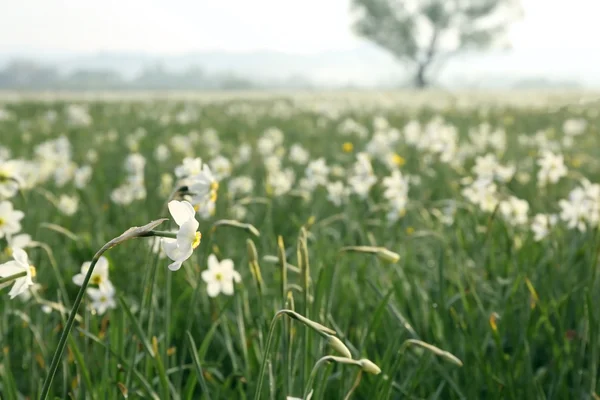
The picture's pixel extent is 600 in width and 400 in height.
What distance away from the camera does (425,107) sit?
46.4 ft

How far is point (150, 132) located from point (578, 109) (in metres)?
7.65

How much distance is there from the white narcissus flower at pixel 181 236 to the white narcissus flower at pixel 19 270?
25 cm

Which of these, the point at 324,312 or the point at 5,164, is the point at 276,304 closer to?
the point at 324,312

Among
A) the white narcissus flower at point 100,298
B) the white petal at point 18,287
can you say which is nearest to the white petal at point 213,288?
the white narcissus flower at point 100,298

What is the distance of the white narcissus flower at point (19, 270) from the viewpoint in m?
1.13

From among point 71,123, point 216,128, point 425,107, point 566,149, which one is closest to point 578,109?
point 425,107

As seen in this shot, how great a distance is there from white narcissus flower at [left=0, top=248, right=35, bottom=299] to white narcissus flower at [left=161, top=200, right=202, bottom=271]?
25 cm

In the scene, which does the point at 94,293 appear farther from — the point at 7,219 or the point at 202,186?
the point at 202,186

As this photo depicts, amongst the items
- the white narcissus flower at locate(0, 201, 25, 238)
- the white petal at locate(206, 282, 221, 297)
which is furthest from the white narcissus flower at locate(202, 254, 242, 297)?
the white narcissus flower at locate(0, 201, 25, 238)

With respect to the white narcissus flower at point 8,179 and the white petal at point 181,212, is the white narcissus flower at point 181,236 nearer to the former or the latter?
the white petal at point 181,212

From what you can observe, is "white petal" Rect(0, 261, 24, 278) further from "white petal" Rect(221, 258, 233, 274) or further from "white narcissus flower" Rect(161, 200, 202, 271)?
"white petal" Rect(221, 258, 233, 274)

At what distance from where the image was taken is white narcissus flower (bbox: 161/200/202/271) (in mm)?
1004

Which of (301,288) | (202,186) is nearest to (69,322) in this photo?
(301,288)

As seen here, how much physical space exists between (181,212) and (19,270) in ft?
1.04
